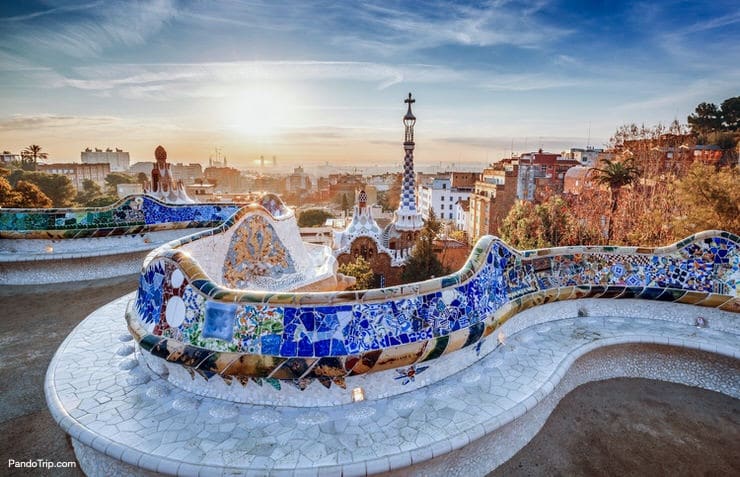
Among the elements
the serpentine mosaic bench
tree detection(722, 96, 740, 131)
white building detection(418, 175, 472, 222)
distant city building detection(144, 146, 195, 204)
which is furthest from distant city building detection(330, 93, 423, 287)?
white building detection(418, 175, 472, 222)

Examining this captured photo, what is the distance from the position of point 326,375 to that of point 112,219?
7328 mm

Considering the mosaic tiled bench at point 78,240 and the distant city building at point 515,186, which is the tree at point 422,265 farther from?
the distant city building at point 515,186

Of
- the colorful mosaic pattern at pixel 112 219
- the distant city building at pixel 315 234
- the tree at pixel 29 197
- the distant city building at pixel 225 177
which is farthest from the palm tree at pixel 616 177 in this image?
the distant city building at pixel 225 177

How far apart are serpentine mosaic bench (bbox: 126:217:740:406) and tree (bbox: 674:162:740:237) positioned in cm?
623

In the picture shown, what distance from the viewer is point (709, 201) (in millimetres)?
7809

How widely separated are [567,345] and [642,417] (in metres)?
0.84

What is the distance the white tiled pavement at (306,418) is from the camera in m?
2.62

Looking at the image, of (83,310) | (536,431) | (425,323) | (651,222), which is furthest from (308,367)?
(651,222)

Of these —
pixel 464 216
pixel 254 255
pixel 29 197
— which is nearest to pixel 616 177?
pixel 254 255

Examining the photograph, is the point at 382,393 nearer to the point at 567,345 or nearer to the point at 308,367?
the point at 308,367

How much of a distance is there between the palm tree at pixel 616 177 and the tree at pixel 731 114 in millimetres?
24473

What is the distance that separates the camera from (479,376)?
3582 mm

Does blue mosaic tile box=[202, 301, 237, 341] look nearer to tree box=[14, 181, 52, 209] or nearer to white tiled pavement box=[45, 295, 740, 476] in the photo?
white tiled pavement box=[45, 295, 740, 476]

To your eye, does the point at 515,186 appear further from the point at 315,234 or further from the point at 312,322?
the point at 312,322
